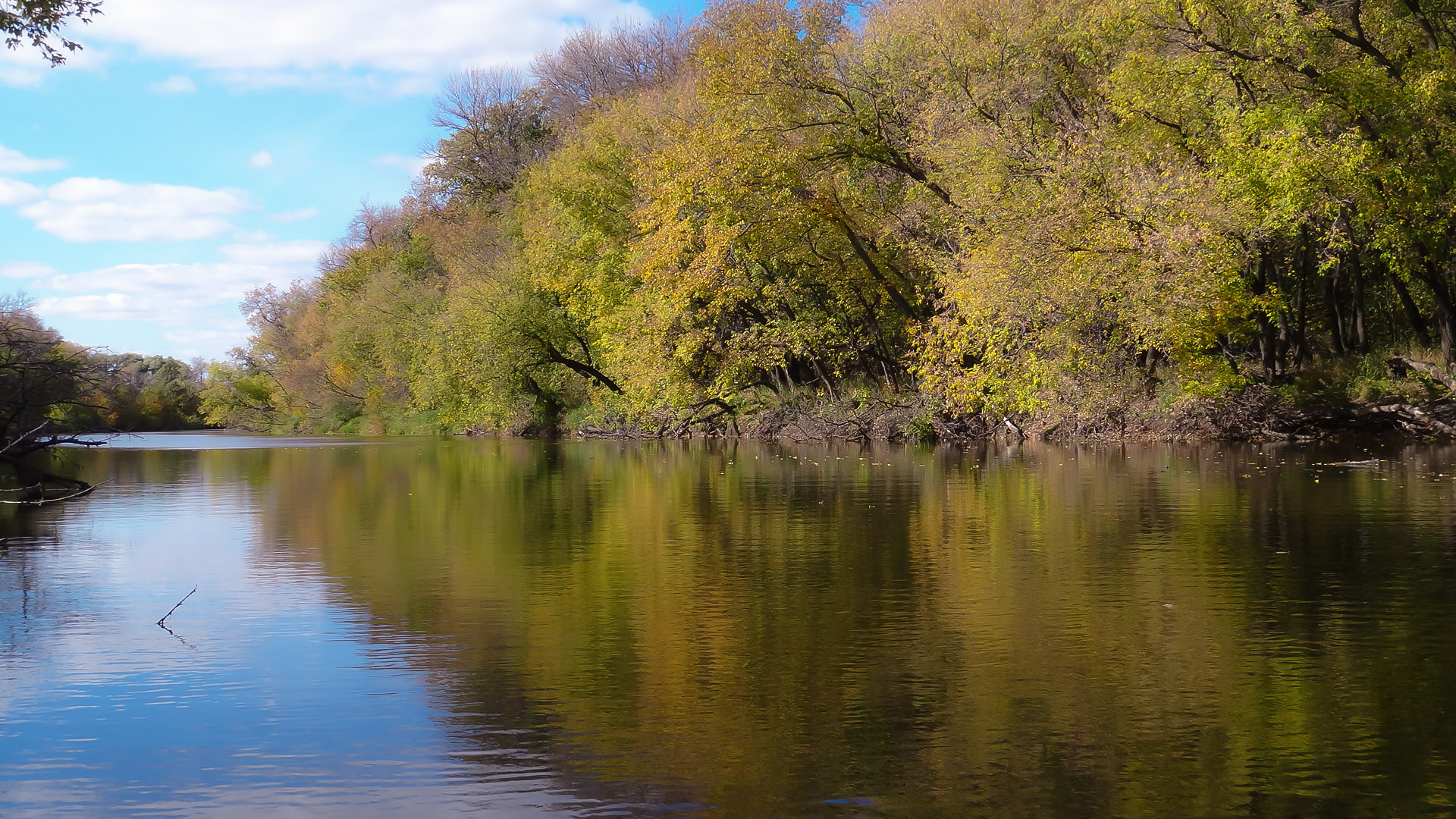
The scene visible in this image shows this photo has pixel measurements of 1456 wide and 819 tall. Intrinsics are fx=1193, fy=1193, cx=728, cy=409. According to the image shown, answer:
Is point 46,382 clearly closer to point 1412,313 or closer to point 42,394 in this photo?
point 42,394

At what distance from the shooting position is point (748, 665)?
6852 millimetres

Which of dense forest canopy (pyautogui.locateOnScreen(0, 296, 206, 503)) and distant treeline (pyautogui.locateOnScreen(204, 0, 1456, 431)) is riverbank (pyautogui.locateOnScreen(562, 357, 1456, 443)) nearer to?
distant treeline (pyautogui.locateOnScreen(204, 0, 1456, 431))

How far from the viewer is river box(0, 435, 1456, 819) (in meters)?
4.84

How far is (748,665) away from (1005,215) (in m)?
23.1

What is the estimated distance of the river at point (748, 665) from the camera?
Answer: 15.9 feet

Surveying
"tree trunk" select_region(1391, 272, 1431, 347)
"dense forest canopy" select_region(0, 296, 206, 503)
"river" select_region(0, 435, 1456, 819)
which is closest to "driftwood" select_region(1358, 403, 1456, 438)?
"tree trunk" select_region(1391, 272, 1431, 347)

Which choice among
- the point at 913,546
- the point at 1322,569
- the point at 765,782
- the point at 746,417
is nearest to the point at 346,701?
the point at 765,782

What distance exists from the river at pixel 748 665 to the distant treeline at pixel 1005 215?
12323 millimetres

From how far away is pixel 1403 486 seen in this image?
660 inches

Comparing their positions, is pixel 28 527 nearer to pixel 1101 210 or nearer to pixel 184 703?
pixel 184 703

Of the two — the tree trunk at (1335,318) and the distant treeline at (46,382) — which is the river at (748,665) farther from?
the tree trunk at (1335,318)

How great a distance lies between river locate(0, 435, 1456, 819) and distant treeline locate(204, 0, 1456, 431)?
1232cm

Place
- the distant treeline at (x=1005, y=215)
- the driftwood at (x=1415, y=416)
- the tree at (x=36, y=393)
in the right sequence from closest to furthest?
the tree at (x=36, y=393), the distant treeline at (x=1005, y=215), the driftwood at (x=1415, y=416)

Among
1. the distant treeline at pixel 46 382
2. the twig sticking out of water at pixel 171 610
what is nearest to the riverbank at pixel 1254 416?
the distant treeline at pixel 46 382
